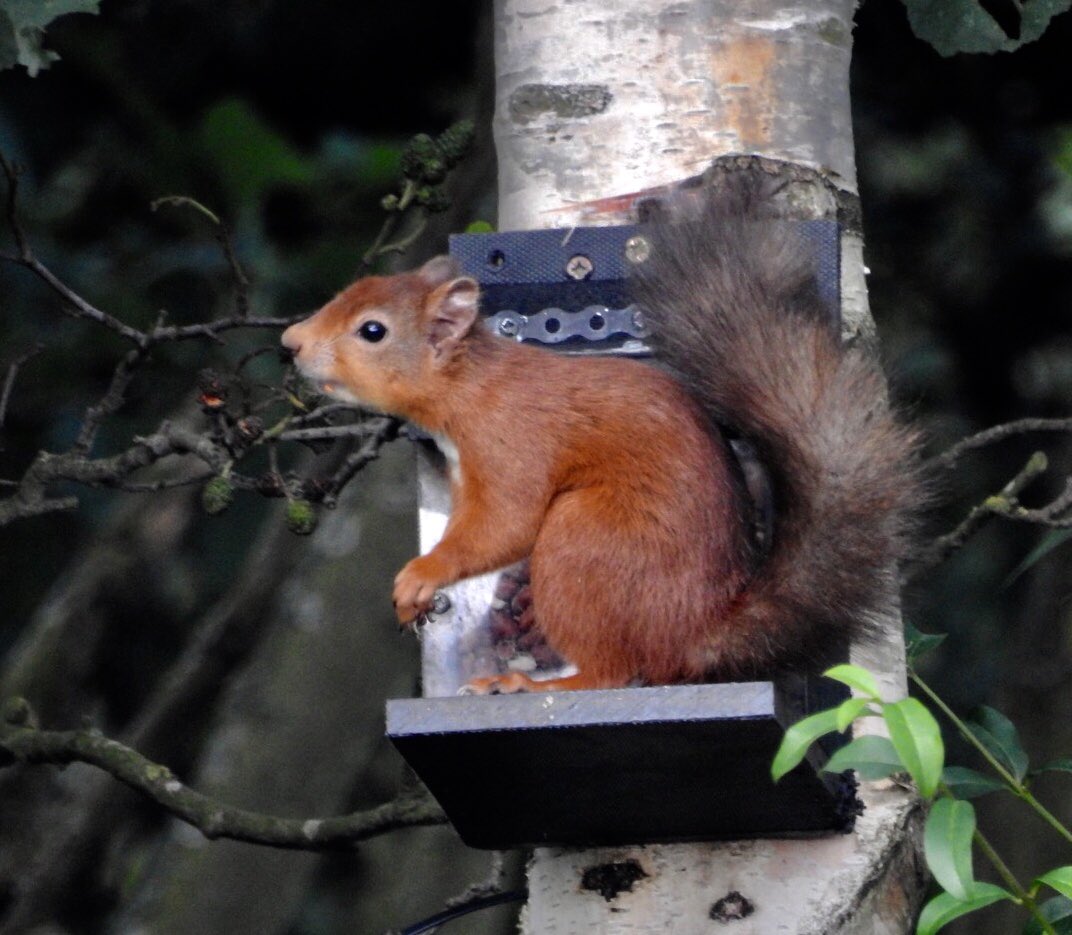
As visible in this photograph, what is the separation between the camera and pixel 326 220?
3.87 m

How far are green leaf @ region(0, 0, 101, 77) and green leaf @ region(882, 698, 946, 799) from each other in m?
1.18

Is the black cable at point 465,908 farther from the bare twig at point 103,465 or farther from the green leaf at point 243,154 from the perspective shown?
the green leaf at point 243,154

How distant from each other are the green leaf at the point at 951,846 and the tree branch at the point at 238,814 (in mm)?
923

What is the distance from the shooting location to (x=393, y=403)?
202 centimetres

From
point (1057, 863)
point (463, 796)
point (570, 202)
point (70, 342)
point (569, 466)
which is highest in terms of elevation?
point (570, 202)

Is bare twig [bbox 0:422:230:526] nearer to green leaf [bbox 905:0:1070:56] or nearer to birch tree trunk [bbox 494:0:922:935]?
birch tree trunk [bbox 494:0:922:935]

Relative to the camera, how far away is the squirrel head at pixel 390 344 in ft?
6.54

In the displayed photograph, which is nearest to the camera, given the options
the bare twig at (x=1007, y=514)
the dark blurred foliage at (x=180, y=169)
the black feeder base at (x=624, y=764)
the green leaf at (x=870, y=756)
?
the green leaf at (x=870, y=756)

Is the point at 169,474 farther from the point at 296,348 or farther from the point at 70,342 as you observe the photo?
the point at 296,348

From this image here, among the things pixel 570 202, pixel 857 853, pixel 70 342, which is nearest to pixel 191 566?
pixel 70 342

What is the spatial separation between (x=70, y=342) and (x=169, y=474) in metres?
0.45

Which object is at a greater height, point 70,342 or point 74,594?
point 70,342

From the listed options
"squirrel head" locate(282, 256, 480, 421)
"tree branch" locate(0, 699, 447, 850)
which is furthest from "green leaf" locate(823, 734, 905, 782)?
"tree branch" locate(0, 699, 447, 850)

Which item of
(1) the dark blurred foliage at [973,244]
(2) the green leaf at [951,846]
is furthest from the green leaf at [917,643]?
(1) the dark blurred foliage at [973,244]
